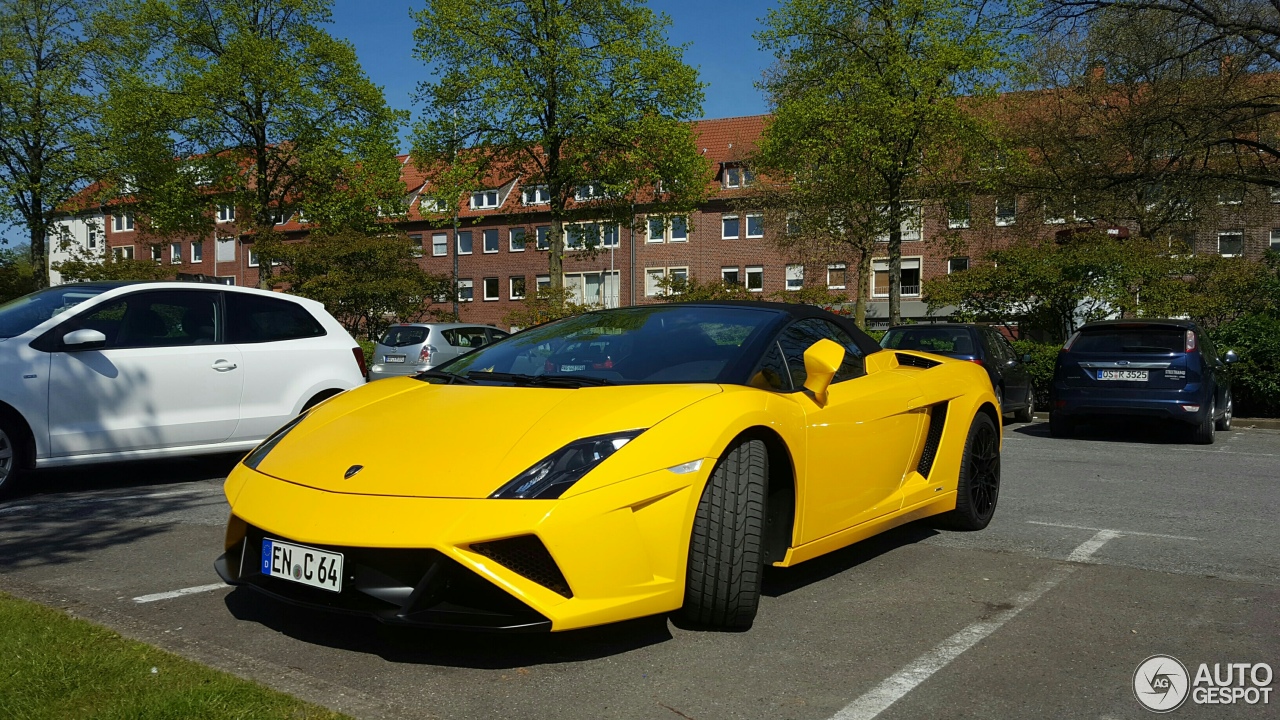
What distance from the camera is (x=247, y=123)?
3712cm

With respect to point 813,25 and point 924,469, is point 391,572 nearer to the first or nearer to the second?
point 924,469

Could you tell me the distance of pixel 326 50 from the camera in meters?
38.2

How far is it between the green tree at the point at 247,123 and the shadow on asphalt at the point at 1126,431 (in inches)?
1123

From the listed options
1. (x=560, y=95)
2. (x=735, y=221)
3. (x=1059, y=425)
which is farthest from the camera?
(x=735, y=221)

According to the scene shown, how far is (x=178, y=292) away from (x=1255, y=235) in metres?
49.2

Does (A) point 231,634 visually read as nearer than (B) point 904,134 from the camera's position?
Yes

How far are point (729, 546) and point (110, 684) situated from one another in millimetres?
2043

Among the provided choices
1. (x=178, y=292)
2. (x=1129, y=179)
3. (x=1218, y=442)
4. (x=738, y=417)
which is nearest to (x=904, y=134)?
(x=1129, y=179)

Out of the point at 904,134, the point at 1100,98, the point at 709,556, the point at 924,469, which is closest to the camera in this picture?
the point at 709,556

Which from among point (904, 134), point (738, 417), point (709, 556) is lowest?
point (709, 556)

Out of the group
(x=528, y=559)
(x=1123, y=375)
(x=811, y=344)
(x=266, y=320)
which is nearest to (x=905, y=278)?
(x=1123, y=375)

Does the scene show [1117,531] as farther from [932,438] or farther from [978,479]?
[932,438]

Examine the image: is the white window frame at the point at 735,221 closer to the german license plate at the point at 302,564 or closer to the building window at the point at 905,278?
the building window at the point at 905,278

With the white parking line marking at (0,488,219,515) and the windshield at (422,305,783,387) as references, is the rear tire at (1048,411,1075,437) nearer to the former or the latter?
the windshield at (422,305,783,387)
